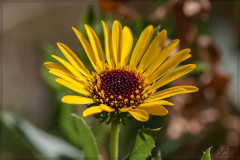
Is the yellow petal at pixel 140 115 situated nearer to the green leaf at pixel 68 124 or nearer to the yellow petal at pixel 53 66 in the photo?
the yellow petal at pixel 53 66

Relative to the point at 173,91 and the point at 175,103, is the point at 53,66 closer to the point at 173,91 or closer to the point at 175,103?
the point at 173,91

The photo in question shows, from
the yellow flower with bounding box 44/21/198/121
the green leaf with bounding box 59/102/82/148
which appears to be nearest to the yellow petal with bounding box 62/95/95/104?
the yellow flower with bounding box 44/21/198/121

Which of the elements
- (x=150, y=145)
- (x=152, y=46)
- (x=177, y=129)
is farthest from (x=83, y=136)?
(x=177, y=129)

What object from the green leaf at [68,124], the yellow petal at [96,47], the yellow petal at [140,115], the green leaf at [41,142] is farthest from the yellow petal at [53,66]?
the green leaf at [41,142]

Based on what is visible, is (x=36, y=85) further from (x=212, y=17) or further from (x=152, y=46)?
(x=152, y=46)

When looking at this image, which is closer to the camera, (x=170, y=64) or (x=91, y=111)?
(x=91, y=111)

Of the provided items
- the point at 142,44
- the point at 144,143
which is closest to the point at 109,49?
the point at 142,44
